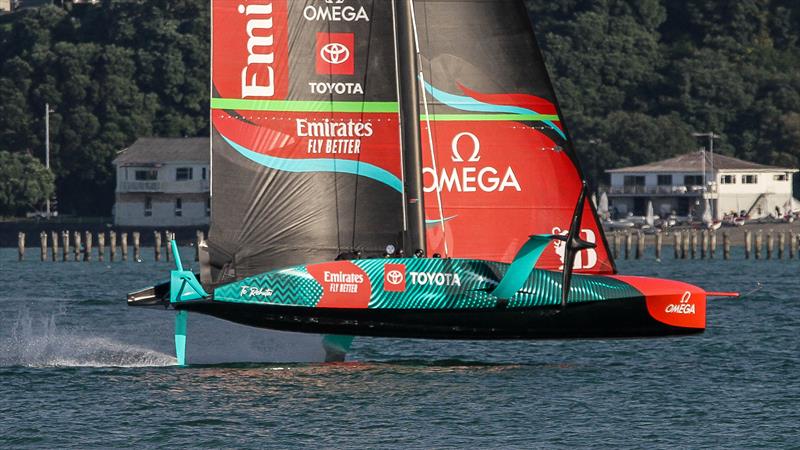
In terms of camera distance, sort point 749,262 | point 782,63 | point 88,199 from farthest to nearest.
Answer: point 782,63
point 88,199
point 749,262

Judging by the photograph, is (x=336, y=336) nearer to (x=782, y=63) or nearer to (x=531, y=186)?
(x=531, y=186)

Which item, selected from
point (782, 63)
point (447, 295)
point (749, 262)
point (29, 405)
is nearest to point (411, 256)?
point (447, 295)

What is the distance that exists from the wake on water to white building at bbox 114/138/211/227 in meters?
75.5

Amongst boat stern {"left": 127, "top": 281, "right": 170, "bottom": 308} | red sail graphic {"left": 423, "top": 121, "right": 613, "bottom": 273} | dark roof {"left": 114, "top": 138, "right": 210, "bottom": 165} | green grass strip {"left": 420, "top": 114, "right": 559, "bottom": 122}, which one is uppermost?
dark roof {"left": 114, "top": 138, "right": 210, "bottom": 165}

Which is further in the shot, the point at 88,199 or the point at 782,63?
the point at 782,63

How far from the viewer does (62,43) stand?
399 ft

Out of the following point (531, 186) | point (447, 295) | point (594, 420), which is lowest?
point (594, 420)

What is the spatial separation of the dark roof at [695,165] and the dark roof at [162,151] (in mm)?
27285

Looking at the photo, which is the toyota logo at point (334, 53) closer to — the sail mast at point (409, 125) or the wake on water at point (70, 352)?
the sail mast at point (409, 125)

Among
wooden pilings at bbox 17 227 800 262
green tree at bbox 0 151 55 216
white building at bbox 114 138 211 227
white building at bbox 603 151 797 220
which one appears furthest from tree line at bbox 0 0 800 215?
wooden pilings at bbox 17 227 800 262

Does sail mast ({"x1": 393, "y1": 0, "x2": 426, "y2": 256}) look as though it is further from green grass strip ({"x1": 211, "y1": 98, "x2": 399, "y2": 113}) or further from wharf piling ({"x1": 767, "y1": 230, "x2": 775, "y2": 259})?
wharf piling ({"x1": 767, "y1": 230, "x2": 775, "y2": 259})

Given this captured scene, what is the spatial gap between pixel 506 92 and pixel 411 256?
2.96 m

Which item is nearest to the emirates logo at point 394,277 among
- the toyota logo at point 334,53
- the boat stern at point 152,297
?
the toyota logo at point 334,53

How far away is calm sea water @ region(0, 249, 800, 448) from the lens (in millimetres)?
22078
